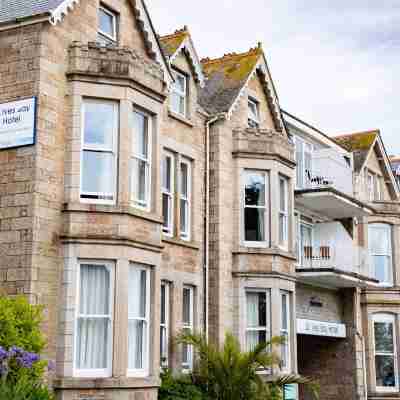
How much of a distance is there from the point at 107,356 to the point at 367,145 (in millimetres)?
21273

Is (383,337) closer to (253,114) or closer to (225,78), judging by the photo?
(253,114)

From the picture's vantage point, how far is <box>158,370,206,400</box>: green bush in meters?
18.9

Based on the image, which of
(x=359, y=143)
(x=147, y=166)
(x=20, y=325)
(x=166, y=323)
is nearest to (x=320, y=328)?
(x=166, y=323)

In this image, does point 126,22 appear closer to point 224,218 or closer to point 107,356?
point 224,218

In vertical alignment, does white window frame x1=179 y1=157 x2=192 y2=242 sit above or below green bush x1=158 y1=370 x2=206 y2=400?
above

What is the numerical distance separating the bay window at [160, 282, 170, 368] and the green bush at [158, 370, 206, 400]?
624mm

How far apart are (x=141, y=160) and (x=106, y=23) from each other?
363 cm

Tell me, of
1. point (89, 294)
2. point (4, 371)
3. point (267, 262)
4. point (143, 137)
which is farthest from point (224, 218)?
point (4, 371)

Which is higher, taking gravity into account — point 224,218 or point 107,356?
point 224,218

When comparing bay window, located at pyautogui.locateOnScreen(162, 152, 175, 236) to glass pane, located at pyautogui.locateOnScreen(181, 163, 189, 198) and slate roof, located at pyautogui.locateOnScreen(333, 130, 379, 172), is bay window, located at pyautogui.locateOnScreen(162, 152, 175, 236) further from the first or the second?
slate roof, located at pyautogui.locateOnScreen(333, 130, 379, 172)

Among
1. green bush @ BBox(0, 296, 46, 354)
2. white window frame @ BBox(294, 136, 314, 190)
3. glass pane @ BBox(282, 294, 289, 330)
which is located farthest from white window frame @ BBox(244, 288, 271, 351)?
green bush @ BBox(0, 296, 46, 354)

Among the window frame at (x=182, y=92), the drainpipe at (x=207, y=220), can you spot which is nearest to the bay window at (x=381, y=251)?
the drainpipe at (x=207, y=220)

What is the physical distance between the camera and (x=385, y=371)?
104 feet

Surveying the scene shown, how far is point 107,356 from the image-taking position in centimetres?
1683
